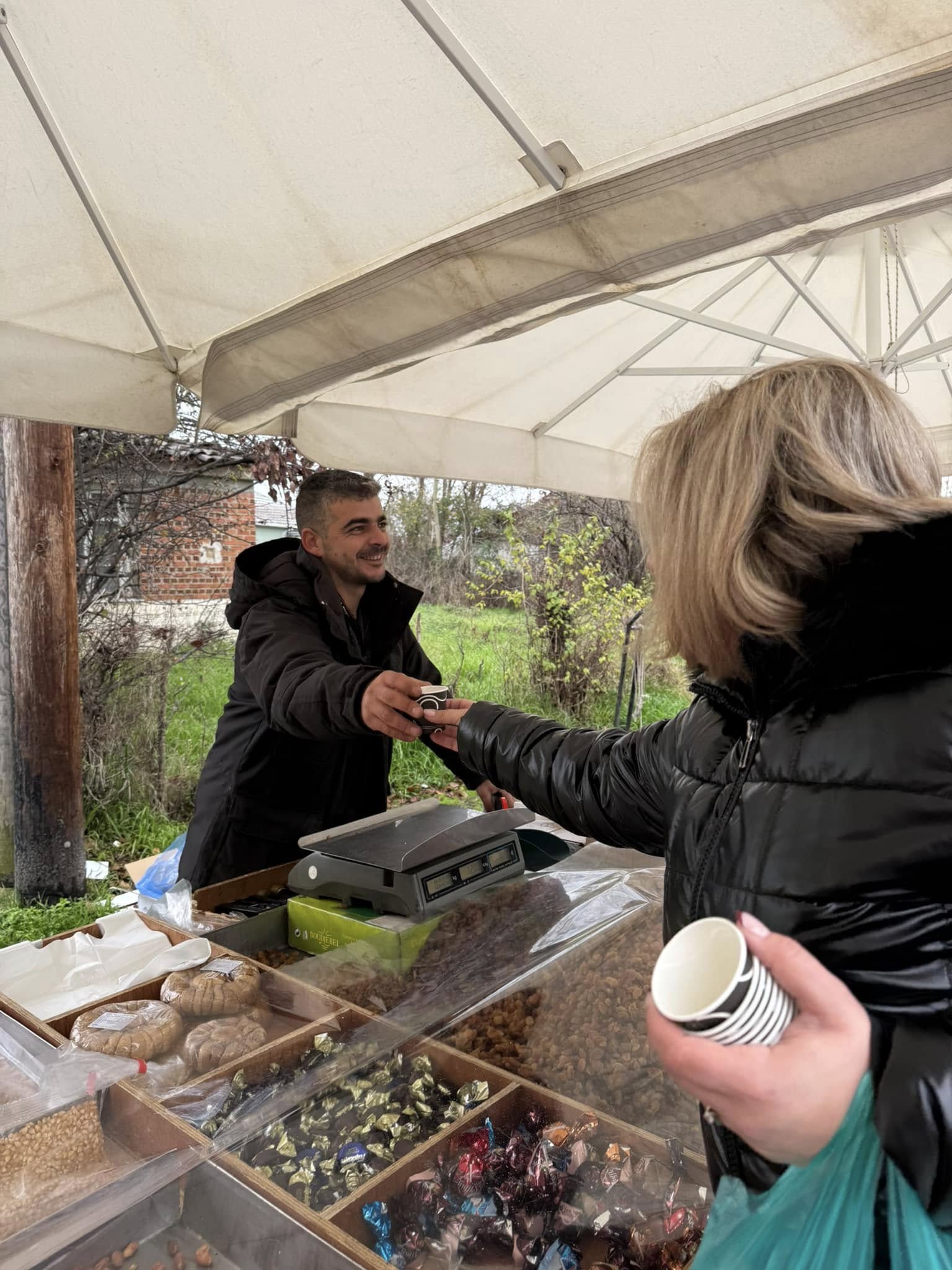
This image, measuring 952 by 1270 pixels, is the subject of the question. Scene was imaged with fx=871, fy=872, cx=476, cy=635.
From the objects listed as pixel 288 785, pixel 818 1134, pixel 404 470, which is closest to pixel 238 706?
pixel 288 785

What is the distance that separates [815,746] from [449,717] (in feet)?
3.94

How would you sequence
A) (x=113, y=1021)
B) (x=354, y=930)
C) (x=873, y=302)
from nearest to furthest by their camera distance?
1. (x=113, y=1021)
2. (x=354, y=930)
3. (x=873, y=302)

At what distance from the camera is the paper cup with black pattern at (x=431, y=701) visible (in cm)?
209

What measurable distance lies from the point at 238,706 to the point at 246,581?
41 cm

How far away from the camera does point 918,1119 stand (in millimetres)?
739

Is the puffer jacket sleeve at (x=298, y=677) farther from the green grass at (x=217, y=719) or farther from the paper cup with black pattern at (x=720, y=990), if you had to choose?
the green grass at (x=217, y=719)

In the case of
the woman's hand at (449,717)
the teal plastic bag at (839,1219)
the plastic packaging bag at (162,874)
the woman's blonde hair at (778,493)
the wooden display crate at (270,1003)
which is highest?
the woman's blonde hair at (778,493)

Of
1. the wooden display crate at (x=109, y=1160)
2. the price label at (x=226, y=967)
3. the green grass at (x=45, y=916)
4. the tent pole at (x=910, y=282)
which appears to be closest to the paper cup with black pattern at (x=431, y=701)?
the price label at (x=226, y=967)

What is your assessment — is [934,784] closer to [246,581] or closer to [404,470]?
[246,581]

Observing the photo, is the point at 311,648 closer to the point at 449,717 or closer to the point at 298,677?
the point at 298,677

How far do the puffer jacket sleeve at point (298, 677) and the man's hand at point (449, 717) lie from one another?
0.56 feet

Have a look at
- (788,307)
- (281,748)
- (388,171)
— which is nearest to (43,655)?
(281,748)

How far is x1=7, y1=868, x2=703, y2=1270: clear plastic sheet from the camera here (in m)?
1.25

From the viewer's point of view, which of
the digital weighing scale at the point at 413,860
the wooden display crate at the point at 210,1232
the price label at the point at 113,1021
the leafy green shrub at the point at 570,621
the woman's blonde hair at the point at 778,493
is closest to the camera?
the woman's blonde hair at the point at 778,493
